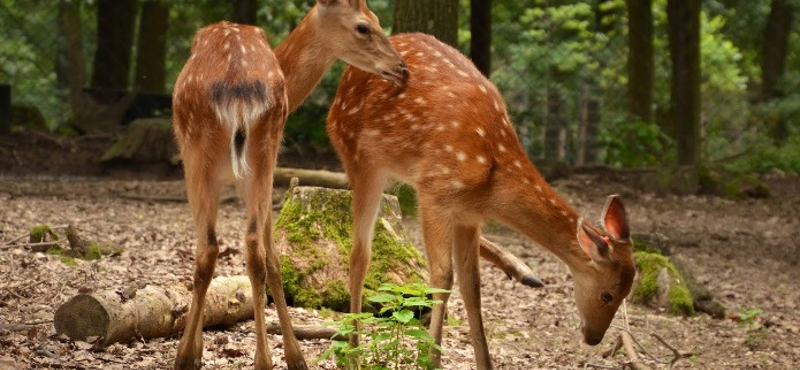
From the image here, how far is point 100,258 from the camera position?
710 cm

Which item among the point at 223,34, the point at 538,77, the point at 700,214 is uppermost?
the point at 223,34

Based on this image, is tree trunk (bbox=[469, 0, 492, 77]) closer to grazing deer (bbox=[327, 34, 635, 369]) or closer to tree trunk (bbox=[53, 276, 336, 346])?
grazing deer (bbox=[327, 34, 635, 369])

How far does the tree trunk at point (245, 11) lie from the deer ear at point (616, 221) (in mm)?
8547

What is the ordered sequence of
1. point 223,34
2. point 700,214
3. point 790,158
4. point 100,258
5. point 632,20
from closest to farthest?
point 223,34 → point 100,258 → point 700,214 → point 790,158 → point 632,20

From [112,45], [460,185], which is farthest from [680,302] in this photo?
[112,45]

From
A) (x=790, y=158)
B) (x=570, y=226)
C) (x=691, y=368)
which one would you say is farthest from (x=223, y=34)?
(x=790, y=158)

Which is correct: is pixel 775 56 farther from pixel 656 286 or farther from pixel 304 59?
pixel 304 59

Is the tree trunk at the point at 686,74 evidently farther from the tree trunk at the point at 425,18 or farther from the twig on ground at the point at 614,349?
the twig on ground at the point at 614,349

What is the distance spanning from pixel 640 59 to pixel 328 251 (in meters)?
10.5

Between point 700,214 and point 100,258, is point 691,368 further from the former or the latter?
point 700,214

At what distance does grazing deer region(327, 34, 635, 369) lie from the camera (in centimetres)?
557

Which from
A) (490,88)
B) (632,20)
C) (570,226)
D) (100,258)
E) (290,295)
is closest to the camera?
(570,226)

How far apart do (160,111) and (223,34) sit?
9.15 metres

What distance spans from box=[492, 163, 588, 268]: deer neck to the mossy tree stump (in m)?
1.23
